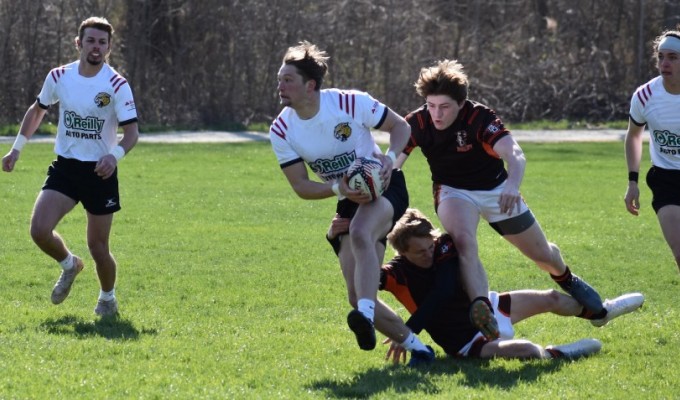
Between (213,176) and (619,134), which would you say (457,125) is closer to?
(213,176)

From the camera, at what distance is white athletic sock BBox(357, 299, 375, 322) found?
616 cm

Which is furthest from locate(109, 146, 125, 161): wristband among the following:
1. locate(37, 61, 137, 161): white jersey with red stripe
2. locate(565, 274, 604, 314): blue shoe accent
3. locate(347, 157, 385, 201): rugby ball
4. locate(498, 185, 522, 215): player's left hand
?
locate(565, 274, 604, 314): blue shoe accent

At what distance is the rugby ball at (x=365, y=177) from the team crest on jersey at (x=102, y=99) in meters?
2.43

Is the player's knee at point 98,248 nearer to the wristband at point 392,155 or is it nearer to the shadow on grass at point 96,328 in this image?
the shadow on grass at point 96,328

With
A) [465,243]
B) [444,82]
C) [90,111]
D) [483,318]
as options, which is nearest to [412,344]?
[483,318]

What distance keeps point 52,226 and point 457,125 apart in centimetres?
301

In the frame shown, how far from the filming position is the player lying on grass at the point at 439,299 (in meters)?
6.68

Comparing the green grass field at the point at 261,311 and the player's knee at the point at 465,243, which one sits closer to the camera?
the green grass field at the point at 261,311

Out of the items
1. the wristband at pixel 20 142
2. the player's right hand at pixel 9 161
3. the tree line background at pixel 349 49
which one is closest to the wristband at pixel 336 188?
the player's right hand at pixel 9 161

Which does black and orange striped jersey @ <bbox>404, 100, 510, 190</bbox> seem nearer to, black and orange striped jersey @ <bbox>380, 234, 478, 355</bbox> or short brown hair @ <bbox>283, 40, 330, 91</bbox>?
black and orange striped jersey @ <bbox>380, 234, 478, 355</bbox>

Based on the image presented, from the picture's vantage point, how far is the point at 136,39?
2559cm

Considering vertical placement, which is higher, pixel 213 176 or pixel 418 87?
pixel 418 87

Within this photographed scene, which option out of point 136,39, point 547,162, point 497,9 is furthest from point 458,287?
point 497,9

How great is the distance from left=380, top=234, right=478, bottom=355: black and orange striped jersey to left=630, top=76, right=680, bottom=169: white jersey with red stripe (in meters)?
1.76
